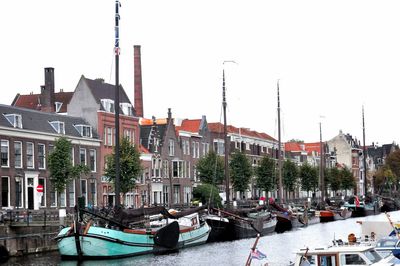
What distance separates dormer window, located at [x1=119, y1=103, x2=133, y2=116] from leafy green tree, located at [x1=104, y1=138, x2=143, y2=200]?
47.4ft

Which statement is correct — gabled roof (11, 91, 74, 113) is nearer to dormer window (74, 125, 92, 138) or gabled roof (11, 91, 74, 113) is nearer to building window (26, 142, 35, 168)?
dormer window (74, 125, 92, 138)

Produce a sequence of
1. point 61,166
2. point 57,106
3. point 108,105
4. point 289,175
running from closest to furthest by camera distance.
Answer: point 61,166
point 108,105
point 57,106
point 289,175

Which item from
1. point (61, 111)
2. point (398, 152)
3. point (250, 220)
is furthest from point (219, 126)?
point (398, 152)

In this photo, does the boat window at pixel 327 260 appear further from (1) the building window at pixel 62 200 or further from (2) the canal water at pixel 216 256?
(1) the building window at pixel 62 200

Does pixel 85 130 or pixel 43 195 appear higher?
pixel 85 130

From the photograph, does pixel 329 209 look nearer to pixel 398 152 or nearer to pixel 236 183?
pixel 236 183

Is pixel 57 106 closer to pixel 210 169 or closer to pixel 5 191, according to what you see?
pixel 210 169

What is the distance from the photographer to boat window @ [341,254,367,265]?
2917cm

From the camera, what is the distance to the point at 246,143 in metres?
121

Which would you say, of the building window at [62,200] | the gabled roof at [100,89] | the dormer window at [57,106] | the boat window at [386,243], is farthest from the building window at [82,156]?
the boat window at [386,243]

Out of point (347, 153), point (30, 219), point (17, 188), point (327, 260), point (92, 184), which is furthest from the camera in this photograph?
point (347, 153)

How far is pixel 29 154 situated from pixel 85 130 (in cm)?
1020

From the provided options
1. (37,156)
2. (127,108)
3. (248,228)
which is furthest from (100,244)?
(127,108)

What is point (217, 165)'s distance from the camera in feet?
307
